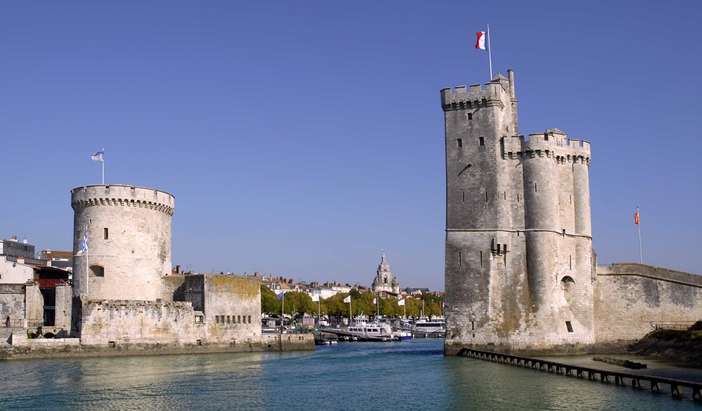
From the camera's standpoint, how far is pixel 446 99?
47.1m

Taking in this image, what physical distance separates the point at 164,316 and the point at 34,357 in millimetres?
7664

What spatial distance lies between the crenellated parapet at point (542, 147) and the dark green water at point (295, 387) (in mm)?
11935

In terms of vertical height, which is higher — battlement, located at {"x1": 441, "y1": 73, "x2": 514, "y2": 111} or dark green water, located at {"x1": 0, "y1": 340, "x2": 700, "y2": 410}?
battlement, located at {"x1": 441, "y1": 73, "x2": 514, "y2": 111}

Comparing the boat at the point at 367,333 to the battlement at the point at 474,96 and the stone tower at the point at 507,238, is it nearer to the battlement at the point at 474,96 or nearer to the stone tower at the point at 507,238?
the stone tower at the point at 507,238

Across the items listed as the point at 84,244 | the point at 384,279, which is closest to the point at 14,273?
the point at 84,244

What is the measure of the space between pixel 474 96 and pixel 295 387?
2103 cm

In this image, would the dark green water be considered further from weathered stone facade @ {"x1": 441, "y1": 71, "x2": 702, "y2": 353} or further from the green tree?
the green tree

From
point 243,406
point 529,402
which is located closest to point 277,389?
point 243,406

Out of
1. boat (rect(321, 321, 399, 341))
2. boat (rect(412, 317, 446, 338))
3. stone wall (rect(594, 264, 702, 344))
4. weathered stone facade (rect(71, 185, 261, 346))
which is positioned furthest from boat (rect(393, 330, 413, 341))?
stone wall (rect(594, 264, 702, 344))

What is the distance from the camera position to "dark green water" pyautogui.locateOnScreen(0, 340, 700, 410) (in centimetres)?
2753

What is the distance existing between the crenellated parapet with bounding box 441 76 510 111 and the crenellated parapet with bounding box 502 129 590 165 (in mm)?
2292

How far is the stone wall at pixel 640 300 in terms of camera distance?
4534 cm

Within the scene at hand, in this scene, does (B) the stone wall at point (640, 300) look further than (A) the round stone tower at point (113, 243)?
No

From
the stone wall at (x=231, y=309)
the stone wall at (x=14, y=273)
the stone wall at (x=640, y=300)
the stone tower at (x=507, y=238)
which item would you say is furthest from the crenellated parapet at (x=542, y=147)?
the stone wall at (x=14, y=273)
